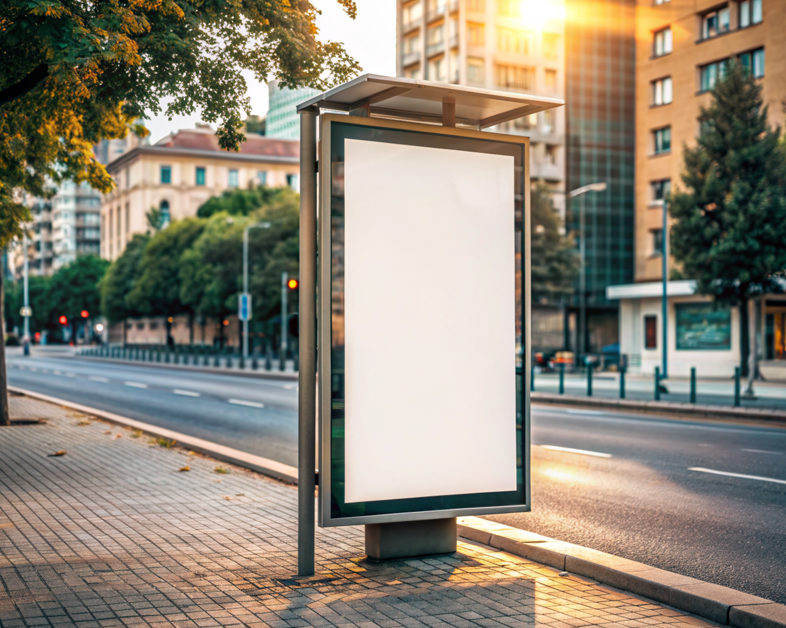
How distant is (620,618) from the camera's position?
4.63 m

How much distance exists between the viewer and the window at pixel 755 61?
3903 cm

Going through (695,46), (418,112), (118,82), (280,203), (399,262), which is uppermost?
(695,46)

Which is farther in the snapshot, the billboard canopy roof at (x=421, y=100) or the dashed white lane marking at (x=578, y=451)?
the dashed white lane marking at (x=578, y=451)

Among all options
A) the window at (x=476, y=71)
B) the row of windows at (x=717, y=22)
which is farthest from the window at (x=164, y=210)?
the row of windows at (x=717, y=22)

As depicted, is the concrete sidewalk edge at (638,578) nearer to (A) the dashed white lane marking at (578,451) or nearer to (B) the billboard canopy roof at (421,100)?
(B) the billboard canopy roof at (421,100)

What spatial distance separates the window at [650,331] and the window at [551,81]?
101 feet

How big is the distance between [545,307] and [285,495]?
58790mm

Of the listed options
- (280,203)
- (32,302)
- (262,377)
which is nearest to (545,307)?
(280,203)

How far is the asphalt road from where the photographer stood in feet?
21.1

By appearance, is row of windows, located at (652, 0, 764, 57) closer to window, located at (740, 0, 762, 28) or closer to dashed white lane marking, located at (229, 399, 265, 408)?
window, located at (740, 0, 762, 28)

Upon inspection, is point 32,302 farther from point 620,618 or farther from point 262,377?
point 620,618

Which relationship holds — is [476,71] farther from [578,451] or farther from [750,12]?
[578,451]

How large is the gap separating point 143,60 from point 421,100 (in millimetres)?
3516

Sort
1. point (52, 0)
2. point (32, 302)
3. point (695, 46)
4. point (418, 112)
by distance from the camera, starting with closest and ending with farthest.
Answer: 1. point (418, 112)
2. point (52, 0)
3. point (695, 46)
4. point (32, 302)
